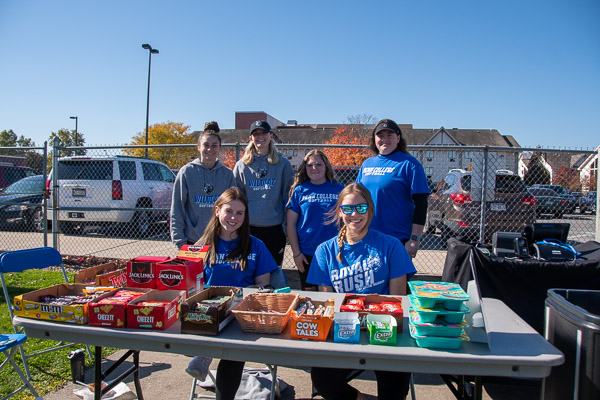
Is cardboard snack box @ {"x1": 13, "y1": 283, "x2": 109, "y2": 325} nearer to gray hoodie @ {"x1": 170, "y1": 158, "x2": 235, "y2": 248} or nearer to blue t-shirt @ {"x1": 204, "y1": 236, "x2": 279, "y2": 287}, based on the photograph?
blue t-shirt @ {"x1": 204, "y1": 236, "x2": 279, "y2": 287}

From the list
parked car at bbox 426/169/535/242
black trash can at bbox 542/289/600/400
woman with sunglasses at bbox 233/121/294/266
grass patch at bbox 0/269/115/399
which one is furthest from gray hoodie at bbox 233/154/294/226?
parked car at bbox 426/169/535/242

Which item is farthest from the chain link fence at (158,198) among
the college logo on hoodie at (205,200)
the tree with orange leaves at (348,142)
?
the tree with orange leaves at (348,142)

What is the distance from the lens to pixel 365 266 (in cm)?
242

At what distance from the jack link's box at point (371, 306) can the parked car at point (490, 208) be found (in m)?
3.35

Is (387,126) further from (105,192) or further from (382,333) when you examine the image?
(105,192)

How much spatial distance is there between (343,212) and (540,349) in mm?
1206

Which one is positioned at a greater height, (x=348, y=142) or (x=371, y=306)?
Answer: (x=348, y=142)

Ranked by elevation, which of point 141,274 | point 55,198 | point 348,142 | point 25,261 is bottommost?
point 25,261

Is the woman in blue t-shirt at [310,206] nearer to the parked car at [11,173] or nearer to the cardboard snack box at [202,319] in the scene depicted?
the cardboard snack box at [202,319]

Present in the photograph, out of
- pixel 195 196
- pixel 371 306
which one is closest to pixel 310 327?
pixel 371 306

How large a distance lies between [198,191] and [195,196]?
0.05 metres

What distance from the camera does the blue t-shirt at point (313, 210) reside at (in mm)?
3361

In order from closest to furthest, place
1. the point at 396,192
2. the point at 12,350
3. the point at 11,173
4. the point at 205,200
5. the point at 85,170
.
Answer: the point at 12,350
the point at 396,192
the point at 205,200
the point at 85,170
the point at 11,173

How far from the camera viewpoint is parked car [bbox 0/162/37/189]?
985 cm
